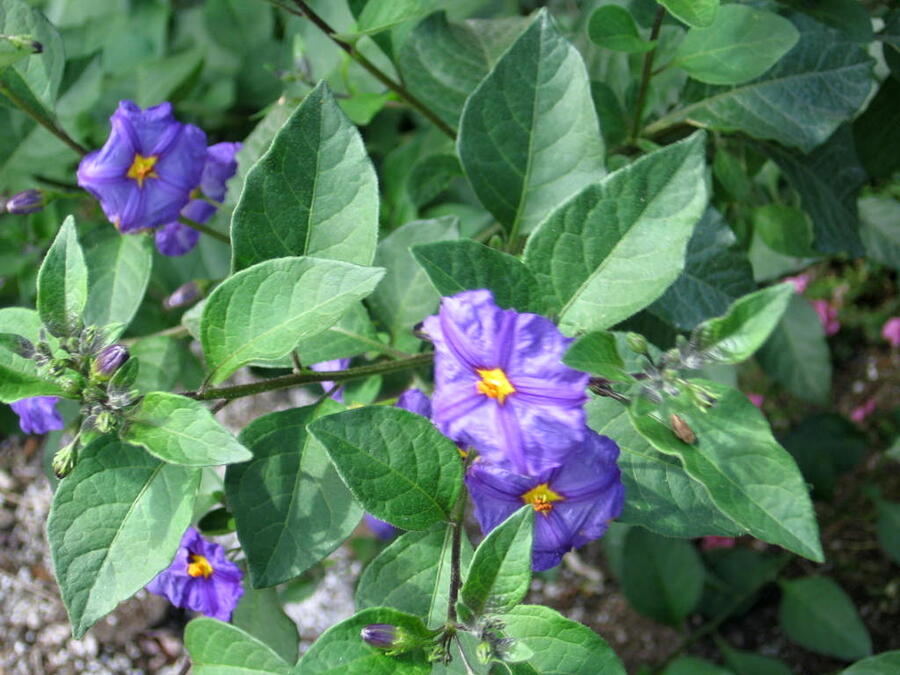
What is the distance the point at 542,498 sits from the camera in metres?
1.21

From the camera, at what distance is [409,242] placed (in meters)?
1.61

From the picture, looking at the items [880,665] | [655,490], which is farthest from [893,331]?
[655,490]

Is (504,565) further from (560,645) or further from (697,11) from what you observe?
(697,11)

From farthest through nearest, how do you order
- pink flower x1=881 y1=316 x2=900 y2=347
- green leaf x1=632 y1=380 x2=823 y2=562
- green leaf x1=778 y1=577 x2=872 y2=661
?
pink flower x1=881 y1=316 x2=900 y2=347, green leaf x1=778 y1=577 x2=872 y2=661, green leaf x1=632 y1=380 x2=823 y2=562

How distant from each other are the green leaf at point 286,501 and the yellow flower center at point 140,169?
0.52m

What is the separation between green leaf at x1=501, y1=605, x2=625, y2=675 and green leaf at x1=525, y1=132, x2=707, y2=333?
1.18 ft

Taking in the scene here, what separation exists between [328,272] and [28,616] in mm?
2320

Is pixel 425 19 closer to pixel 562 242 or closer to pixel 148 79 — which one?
pixel 562 242

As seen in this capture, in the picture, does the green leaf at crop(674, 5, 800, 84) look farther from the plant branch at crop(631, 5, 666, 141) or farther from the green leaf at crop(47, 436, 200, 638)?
the green leaf at crop(47, 436, 200, 638)

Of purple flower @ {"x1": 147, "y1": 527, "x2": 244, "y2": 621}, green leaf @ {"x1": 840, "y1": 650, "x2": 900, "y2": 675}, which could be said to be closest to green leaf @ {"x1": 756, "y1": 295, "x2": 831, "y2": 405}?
green leaf @ {"x1": 840, "y1": 650, "x2": 900, "y2": 675}

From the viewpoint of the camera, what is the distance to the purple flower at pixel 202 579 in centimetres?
148

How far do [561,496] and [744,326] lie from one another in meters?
0.33

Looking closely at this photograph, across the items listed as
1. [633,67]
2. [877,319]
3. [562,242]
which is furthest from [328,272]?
[877,319]

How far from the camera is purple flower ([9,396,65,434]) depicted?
148 centimetres
